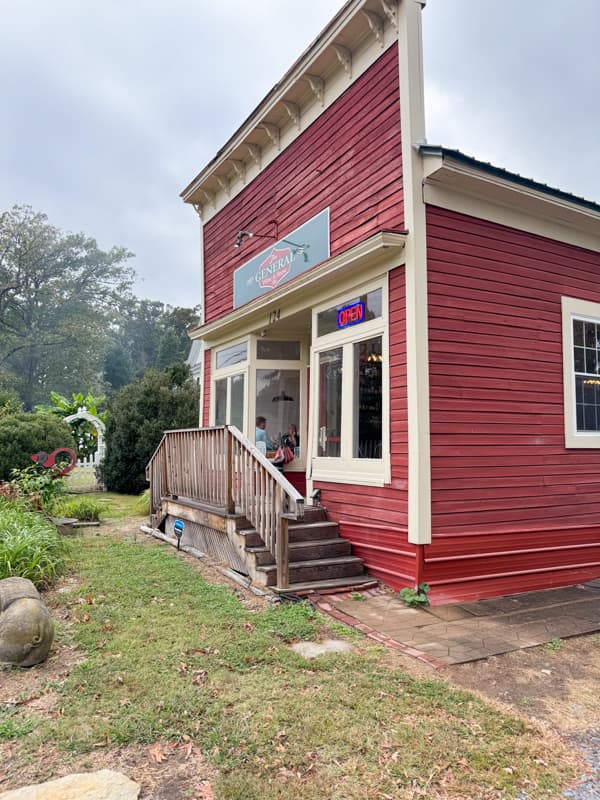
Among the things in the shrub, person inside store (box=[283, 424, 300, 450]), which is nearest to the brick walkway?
person inside store (box=[283, 424, 300, 450])

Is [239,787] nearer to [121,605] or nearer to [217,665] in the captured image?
[217,665]

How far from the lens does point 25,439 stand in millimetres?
12133

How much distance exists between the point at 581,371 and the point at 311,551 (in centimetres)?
412

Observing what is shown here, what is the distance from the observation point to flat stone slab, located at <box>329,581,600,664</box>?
13.7 feet

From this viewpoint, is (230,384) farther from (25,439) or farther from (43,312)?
(43,312)

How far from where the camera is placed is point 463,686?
3.48m

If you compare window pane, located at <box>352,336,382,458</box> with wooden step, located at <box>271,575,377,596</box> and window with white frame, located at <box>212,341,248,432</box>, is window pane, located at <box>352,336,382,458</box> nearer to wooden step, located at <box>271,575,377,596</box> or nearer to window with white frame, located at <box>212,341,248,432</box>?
wooden step, located at <box>271,575,377,596</box>

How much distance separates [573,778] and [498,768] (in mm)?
333

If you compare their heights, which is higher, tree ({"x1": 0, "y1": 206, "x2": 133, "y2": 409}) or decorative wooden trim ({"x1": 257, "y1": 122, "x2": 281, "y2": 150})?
tree ({"x1": 0, "y1": 206, "x2": 133, "y2": 409})

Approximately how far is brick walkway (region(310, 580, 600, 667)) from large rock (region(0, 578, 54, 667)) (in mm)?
2359

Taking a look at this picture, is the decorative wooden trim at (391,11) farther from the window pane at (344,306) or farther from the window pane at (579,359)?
the window pane at (579,359)

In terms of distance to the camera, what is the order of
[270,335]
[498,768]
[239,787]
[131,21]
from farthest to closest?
1. [131,21]
2. [270,335]
3. [498,768]
4. [239,787]

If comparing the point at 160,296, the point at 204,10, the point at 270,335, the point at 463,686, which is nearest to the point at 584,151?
the point at 204,10

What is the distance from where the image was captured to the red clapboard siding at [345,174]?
6.08 m
